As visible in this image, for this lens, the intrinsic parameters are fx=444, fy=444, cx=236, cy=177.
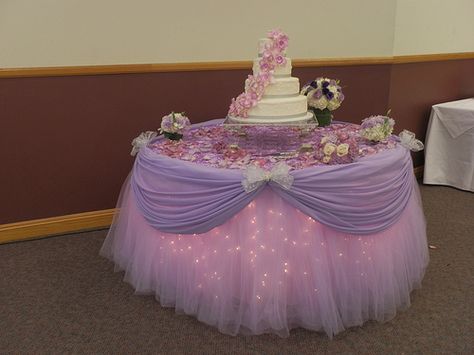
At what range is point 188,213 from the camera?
1.95 meters

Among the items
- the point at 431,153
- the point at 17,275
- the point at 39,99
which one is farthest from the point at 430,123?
the point at 17,275

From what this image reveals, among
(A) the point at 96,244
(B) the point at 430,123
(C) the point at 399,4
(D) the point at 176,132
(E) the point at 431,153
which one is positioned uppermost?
(C) the point at 399,4

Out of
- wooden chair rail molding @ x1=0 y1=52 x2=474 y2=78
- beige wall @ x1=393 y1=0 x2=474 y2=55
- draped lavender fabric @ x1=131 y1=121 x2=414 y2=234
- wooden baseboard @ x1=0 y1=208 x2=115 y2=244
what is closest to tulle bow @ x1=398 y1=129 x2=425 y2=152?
draped lavender fabric @ x1=131 y1=121 x2=414 y2=234

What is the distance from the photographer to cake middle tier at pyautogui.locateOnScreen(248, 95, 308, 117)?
6.89 feet

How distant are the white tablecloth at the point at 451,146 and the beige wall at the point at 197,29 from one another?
0.62 m

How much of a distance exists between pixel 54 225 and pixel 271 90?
72.7 inches

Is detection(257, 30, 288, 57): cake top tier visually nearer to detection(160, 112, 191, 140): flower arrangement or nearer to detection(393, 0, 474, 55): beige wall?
detection(160, 112, 191, 140): flower arrangement

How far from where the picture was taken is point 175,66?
307cm

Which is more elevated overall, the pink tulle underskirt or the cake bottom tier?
the cake bottom tier

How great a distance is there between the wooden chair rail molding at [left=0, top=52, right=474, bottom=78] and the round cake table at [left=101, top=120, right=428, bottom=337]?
1.02 metres

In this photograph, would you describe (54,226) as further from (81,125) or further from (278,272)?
(278,272)

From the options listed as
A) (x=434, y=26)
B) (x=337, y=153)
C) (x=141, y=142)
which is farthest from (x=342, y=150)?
(x=434, y=26)

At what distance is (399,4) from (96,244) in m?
2.95

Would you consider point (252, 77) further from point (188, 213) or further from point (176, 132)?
point (188, 213)
